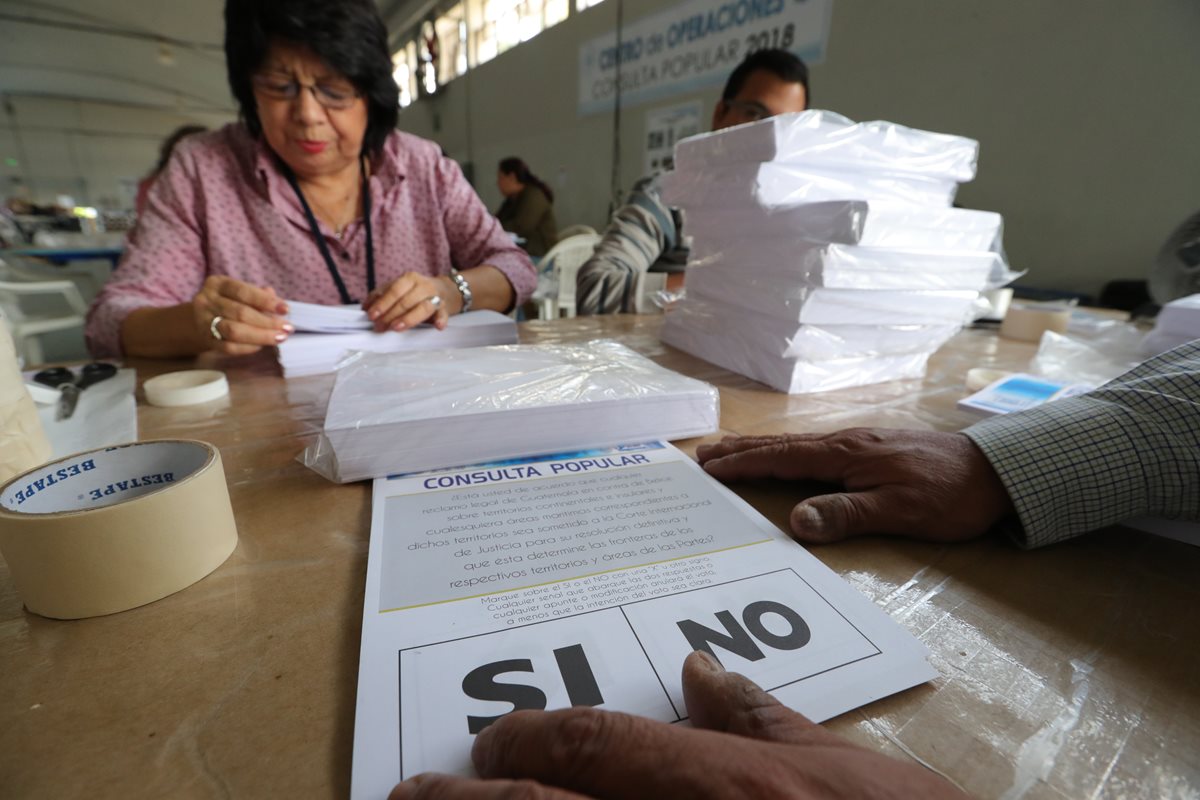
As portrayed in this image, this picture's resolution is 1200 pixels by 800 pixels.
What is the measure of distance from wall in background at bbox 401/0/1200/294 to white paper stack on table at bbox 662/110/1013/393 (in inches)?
54.1

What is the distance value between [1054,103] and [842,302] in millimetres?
1787

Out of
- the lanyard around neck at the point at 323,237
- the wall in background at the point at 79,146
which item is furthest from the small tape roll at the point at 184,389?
the wall in background at the point at 79,146

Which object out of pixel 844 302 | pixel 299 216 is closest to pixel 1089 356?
pixel 844 302

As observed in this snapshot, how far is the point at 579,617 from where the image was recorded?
0.90ft

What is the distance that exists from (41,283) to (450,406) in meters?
2.96

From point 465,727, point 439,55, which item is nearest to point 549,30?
point 439,55

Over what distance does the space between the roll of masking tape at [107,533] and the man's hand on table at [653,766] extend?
0.21 meters

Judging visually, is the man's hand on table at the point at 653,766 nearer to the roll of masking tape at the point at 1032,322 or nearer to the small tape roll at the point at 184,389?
the small tape roll at the point at 184,389

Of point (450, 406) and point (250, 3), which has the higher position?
point (250, 3)

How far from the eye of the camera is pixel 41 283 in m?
2.28

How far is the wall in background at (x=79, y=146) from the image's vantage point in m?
8.98

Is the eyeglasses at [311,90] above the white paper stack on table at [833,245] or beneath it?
above

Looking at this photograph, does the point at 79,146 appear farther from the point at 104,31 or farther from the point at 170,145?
the point at 170,145

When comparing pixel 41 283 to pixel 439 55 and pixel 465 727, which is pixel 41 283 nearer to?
pixel 465 727
